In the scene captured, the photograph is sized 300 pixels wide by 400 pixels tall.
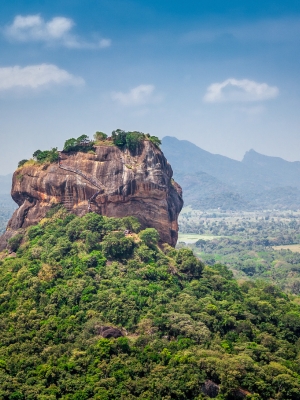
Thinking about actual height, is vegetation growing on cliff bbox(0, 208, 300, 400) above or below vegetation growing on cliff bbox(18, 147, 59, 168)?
below

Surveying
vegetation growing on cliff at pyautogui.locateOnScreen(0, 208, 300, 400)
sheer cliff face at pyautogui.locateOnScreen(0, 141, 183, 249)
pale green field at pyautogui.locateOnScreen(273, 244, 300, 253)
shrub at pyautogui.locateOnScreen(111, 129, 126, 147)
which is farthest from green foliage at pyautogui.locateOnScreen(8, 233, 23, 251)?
pale green field at pyautogui.locateOnScreen(273, 244, 300, 253)

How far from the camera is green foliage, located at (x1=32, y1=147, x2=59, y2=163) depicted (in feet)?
124

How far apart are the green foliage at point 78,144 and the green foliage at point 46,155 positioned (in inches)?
38.4

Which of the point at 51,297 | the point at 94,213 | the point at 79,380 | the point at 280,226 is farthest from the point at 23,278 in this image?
the point at 280,226

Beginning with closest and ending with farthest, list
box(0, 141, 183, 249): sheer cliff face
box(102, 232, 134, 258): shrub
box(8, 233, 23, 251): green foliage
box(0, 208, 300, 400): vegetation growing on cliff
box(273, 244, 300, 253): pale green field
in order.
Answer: box(0, 208, 300, 400): vegetation growing on cliff < box(102, 232, 134, 258): shrub < box(0, 141, 183, 249): sheer cliff face < box(8, 233, 23, 251): green foliage < box(273, 244, 300, 253): pale green field

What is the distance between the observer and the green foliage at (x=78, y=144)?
37.9m

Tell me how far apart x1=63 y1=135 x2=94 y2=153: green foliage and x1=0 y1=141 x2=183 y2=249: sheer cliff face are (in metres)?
0.59

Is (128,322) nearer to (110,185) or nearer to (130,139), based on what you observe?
(110,185)

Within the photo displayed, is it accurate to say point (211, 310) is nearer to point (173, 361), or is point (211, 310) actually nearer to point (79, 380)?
point (173, 361)

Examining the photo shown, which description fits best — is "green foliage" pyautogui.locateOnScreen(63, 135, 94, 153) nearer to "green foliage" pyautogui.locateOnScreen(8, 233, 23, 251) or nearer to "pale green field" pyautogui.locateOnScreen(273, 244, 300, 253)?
"green foliage" pyautogui.locateOnScreen(8, 233, 23, 251)

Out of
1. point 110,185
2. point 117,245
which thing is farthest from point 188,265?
point 110,185

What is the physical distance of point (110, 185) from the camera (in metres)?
36.0

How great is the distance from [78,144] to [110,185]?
4867 mm

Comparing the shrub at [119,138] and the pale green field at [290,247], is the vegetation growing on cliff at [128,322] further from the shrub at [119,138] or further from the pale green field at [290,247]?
the pale green field at [290,247]
